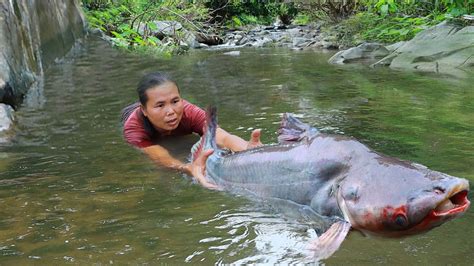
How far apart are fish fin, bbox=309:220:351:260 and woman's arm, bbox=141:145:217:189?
140cm

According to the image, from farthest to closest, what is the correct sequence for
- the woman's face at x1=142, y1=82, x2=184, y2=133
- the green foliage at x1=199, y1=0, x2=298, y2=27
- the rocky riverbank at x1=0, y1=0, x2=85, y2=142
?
the green foliage at x1=199, y1=0, x2=298, y2=27 < the rocky riverbank at x1=0, y1=0, x2=85, y2=142 < the woman's face at x1=142, y1=82, x2=184, y2=133

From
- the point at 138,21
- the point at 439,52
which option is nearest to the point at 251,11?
the point at 138,21

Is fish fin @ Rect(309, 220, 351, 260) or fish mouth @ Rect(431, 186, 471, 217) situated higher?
fish mouth @ Rect(431, 186, 471, 217)

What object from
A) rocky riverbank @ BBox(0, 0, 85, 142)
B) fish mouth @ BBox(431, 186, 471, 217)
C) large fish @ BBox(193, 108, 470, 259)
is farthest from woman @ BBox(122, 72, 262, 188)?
fish mouth @ BBox(431, 186, 471, 217)

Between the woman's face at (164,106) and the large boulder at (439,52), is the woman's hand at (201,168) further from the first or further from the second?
the large boulder at (439,52)

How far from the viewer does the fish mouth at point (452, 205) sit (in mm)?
2082

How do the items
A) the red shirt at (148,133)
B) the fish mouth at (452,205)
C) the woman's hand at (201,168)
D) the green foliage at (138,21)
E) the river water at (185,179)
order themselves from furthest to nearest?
1. the green foliage at (138,21)
2. the red shirt at (148,133)
3. the woman's hand at (201,168)
4. the river water at (185,179)
5. the fish mouth at (452,205)

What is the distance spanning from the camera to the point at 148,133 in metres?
4.79

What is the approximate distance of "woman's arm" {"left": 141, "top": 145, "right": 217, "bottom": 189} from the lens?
3.80 m

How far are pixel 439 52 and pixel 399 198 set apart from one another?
876 centimetres

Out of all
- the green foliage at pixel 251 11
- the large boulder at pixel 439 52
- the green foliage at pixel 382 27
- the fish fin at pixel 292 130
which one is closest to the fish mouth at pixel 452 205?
the fish fin at pixel 292 130

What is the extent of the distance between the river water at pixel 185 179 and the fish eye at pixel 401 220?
0.34 meters

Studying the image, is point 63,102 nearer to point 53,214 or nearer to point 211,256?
point 53,214

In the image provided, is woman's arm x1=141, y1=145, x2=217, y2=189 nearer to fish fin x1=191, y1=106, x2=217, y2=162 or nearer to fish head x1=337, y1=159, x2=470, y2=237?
fish fin x1=191, y1=106, x2=217, y2=162
